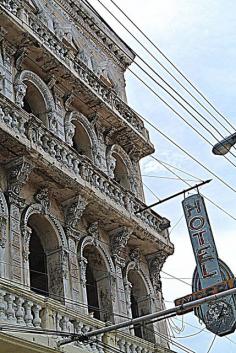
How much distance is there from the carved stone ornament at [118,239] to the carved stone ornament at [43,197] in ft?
10.2

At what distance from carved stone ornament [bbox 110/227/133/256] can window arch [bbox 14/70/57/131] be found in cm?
351

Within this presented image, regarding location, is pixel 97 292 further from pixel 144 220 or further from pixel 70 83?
pixel 70 83

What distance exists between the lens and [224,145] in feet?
49.1

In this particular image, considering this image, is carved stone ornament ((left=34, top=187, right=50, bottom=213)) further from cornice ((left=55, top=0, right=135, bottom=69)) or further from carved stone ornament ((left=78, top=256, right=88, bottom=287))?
cornice ((left=55, top=0, right=135, bottom=69))

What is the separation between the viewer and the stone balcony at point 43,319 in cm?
1351

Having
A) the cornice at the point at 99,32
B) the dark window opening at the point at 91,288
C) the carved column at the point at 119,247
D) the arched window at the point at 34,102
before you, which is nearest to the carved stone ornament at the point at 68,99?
the arched window at the point at 34,102

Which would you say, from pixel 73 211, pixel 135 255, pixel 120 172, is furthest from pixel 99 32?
pixel 73 211

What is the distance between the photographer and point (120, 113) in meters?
22.8

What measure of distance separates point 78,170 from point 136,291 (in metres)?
5.16

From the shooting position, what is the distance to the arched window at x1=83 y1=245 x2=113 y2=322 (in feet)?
61.9

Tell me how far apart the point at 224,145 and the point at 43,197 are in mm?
5105

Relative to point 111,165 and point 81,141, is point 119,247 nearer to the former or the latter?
point 111,165

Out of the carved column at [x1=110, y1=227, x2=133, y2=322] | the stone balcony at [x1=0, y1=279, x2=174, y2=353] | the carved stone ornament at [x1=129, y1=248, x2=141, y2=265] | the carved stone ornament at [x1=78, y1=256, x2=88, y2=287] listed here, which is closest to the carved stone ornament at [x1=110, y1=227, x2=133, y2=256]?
the carved column at [x1=110, y1=227, x2=133, y2=322]

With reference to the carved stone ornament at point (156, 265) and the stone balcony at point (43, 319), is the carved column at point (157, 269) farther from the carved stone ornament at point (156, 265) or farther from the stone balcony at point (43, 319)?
the stone balcony at point (43, 319)
